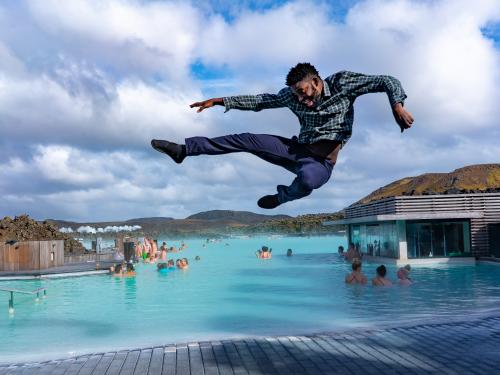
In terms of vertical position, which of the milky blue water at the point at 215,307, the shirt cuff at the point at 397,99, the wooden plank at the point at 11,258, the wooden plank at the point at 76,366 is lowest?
the milky blue water at the point at 215,307

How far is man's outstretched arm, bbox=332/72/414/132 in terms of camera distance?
3008 mm

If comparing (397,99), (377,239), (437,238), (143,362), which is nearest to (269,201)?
(397,99)

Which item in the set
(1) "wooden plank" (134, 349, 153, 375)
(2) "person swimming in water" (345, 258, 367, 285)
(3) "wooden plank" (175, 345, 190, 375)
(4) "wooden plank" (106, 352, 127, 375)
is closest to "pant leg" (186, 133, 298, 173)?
(3) "wooden plank" (175, 345, 190, 375)

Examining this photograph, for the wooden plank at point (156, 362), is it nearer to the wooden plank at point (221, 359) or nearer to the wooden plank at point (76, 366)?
the wooden plank at point (221, 359)

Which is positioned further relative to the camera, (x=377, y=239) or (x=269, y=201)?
(x=377, y=239)

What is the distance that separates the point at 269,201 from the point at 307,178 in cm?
47

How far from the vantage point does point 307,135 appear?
136 inches

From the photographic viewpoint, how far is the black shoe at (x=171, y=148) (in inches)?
133

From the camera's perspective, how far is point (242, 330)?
15.6 m

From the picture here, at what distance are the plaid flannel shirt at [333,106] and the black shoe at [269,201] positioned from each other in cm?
44

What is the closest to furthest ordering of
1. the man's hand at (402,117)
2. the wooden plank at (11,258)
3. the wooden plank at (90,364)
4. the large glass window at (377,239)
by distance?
1. the man's hand at (402,117)
2. the wooden plank at (90,364)
3. the wooden plank at (11,258)
4. the large glass window at (377,239)

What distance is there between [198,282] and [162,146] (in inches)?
1069

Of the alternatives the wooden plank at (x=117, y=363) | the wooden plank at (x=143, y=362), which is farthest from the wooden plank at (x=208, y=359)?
the wooden plank at (x=117, y=363)

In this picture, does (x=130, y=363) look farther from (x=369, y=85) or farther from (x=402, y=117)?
(x=402, y=117)
